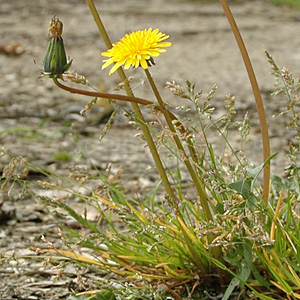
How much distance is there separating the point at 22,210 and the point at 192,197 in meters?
0.68

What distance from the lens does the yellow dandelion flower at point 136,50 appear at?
4.50 ft

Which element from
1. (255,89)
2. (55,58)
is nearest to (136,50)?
(55,58)

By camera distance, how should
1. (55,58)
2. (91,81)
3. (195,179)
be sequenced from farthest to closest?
(91,81)
(195,179)
(55,58)

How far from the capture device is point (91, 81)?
430 centimetres

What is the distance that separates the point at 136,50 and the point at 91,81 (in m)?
2.95

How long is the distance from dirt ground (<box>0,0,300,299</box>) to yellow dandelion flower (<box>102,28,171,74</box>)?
0.45 feet

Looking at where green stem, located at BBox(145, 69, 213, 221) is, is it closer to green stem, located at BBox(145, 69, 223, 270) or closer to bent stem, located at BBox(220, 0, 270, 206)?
green stem, located at BBox(145, 69, 223, 270)

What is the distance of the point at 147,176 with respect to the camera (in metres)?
2.75

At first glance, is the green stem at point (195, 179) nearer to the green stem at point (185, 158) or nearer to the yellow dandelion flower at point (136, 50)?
the green stem at point (185, 158)

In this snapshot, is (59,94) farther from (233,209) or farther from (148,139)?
(233,209)

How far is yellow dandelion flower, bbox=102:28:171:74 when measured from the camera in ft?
4.50

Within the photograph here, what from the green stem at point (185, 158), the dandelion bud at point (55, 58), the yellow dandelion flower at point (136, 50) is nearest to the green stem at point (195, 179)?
the green stem at point (185, 158)

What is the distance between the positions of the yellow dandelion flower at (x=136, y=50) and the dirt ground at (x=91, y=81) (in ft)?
0.45

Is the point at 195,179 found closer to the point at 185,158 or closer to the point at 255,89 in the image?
the point at 185,158
